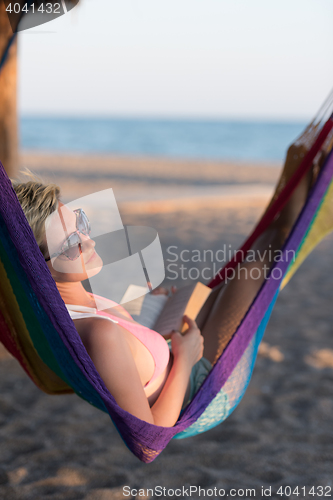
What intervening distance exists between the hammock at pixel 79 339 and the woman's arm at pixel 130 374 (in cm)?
2

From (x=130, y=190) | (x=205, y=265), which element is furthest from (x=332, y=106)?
(x=130, y=190)

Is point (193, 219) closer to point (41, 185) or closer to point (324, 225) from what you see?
point (324, 225)

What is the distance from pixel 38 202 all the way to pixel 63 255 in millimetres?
112

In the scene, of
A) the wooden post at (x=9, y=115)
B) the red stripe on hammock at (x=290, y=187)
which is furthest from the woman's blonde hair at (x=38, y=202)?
the wooden post at (x=9, y=115)

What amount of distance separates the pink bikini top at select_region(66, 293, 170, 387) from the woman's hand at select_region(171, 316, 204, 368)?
0.22 feet

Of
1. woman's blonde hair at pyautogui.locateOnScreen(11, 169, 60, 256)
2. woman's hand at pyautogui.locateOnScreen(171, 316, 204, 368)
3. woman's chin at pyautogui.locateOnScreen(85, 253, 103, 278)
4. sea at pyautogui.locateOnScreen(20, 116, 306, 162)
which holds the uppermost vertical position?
woman's blonde hair at pyautogui.locateOnScreen(11, 169, 60, 256)

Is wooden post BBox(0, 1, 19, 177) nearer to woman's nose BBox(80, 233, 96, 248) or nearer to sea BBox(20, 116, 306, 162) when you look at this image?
woman's nose BBox(80, 233, 96, 248)

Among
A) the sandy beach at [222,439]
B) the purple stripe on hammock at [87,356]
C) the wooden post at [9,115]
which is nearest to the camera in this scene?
the purple stripe on hammock at [87,356]

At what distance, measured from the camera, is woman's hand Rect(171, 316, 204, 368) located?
1101mm

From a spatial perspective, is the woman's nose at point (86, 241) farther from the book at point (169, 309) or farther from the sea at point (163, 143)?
the sea at point (163, 143)

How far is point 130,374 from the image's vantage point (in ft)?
2.92

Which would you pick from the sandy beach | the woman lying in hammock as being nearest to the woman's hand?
the woman lying in hammock

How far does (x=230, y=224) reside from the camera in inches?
196

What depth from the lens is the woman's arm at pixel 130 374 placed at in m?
0.87
